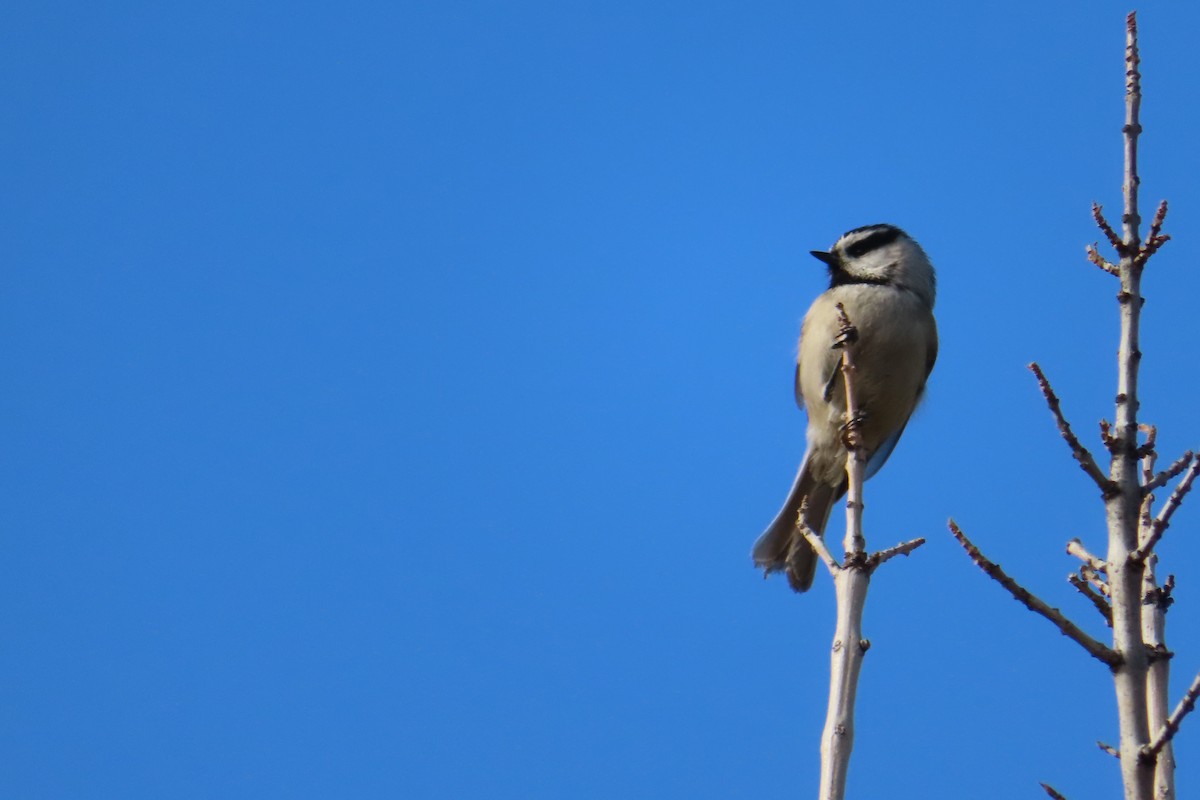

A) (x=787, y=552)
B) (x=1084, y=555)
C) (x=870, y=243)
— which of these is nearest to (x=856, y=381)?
(x=787, y=552)

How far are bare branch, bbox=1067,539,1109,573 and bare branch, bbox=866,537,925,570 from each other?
1.41ft

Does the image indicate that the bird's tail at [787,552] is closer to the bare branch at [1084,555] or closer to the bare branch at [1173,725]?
the bare branch at [1084,555]

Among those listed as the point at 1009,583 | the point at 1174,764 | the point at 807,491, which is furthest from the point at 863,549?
the point at 807,491

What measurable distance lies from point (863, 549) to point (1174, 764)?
91 cm

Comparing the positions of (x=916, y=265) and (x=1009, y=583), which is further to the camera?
(x=916, y=265)

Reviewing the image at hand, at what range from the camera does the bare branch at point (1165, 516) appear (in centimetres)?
289

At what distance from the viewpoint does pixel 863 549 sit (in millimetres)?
3471

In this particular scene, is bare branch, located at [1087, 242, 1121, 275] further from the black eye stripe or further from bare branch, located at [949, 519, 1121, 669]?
the black eye stripe

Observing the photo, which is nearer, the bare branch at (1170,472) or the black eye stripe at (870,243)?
the bare branch at (1170,472)

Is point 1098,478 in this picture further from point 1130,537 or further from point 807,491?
point 807,491

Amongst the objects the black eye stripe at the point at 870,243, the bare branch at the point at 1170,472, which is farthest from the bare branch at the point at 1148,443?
the black eye stripe at the point at 870,243

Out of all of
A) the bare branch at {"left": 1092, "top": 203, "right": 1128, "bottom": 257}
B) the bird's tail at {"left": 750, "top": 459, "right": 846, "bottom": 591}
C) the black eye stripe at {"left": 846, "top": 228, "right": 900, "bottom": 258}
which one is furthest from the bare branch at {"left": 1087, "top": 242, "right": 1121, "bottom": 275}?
the black eye stripe at {"left": 846, "top": 228, "right": 900, "bottom": 258}

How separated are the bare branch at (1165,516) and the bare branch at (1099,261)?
0.58 m

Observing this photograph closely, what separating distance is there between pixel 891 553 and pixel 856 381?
152 inches
